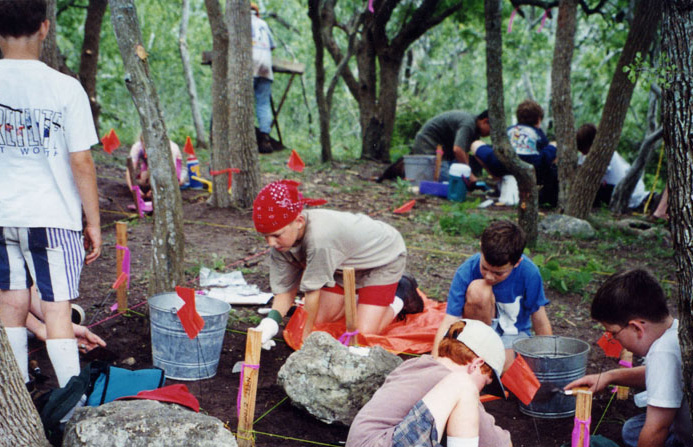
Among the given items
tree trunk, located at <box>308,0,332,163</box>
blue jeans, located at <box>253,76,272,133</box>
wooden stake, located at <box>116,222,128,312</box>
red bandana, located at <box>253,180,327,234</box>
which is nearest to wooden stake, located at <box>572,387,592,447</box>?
red bandana, located at <box>253,180,327,234</box>

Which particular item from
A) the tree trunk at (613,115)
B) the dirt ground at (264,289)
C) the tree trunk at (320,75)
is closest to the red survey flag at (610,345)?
the dirt ground at (264,289)

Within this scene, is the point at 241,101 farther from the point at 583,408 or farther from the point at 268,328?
the point at 583,408

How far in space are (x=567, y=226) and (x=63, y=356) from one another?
17.2 feet

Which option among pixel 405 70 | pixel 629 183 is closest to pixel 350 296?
pixel 629 183

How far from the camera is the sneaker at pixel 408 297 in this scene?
4.11m

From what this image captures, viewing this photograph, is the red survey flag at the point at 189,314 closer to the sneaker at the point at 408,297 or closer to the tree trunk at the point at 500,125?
the sneaker at the point at 408,297

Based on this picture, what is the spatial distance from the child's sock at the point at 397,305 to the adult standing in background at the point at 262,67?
5622mm

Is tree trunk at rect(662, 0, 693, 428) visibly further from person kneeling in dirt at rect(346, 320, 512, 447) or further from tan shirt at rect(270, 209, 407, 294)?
tan shirt at rect(270, 209, 407, 294)

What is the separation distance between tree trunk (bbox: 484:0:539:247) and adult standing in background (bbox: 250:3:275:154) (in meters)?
4.34

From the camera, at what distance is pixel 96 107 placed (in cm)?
834

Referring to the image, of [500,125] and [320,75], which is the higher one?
[320,75]

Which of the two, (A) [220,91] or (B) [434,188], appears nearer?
(A) [220,91]

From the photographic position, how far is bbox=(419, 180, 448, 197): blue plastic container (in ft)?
26.8

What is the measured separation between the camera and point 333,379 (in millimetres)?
2725
